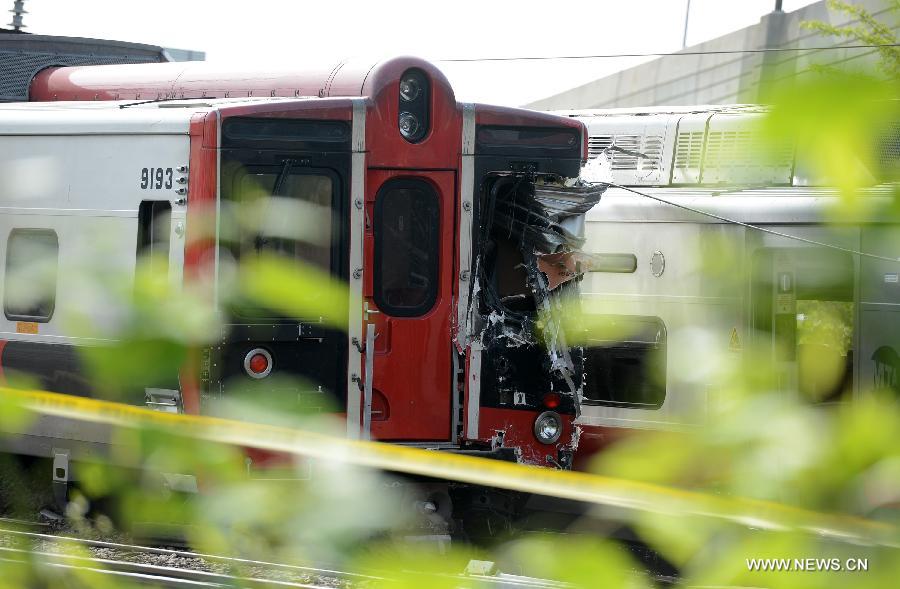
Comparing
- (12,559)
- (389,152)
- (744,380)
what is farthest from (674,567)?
(389,152)

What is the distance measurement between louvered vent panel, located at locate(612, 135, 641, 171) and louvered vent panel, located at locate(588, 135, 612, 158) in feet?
0.26

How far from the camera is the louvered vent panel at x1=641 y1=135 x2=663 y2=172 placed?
10.9 metres

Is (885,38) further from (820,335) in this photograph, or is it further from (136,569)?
(136,569)

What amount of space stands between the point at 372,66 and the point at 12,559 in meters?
6.78

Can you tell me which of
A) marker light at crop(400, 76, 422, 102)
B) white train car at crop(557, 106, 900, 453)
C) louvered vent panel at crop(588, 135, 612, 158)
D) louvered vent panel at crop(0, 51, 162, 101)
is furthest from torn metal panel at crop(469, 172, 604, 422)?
white train car at crop(557, 106, 900, 453)

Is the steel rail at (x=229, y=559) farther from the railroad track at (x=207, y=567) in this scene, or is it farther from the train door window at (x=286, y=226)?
the train door window at (x=286, y=226)

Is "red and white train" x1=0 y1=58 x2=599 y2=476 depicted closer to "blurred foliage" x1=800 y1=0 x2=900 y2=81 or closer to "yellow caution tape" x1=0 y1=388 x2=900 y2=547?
"yellow caution tape" x1=0 y1=388 x2=900 y2=547

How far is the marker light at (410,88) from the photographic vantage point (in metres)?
7.72

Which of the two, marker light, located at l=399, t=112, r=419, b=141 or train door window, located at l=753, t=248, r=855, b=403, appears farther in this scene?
marker light, located at l=399, t=112, r=419, b=141

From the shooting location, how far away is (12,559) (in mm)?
1312

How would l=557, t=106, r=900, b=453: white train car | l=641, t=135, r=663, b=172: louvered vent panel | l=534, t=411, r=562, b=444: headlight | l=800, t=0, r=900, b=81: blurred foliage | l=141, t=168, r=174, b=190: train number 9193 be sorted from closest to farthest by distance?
l=800, t=0, r=900, b=81: blurred foliage → l=557, t=106, r=900, b=453: white train car → l=141, t=168, r=174, b=190: train number 9193 → l=534, t=411, r=562, b=444: headlight → l=641, t=135, r=663, b=172: louvered vent panel

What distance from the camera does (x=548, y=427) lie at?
8086mm

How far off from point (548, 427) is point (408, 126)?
2.18 m

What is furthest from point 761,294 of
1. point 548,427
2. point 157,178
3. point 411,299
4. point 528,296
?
point 548,427
